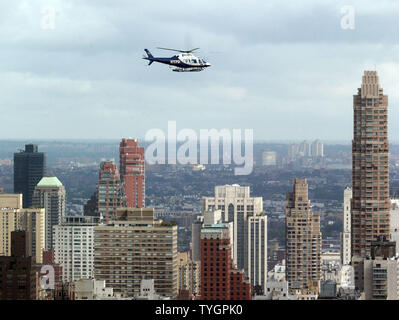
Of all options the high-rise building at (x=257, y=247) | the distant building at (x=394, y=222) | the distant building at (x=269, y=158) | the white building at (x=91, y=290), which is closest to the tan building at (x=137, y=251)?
the white building at (x=91, y=290)

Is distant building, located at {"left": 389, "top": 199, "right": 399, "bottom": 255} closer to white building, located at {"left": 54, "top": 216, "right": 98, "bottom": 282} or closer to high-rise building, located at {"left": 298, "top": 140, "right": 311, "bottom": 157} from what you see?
high-rise building, located at {"left": 298, "top": 140, "right": 311, "bottom": 157}

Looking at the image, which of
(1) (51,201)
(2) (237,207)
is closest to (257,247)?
(2) (237,207)

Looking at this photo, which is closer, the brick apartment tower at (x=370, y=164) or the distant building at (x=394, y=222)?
the distant building at (x=394, y=222)

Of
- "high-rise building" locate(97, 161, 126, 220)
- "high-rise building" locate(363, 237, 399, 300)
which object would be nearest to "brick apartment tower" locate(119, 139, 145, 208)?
"high-rise building" locate(97, 161, 126, 220)

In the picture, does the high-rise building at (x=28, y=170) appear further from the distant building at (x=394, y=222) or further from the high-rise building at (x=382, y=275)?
the distant building at (x=394, y=222)
